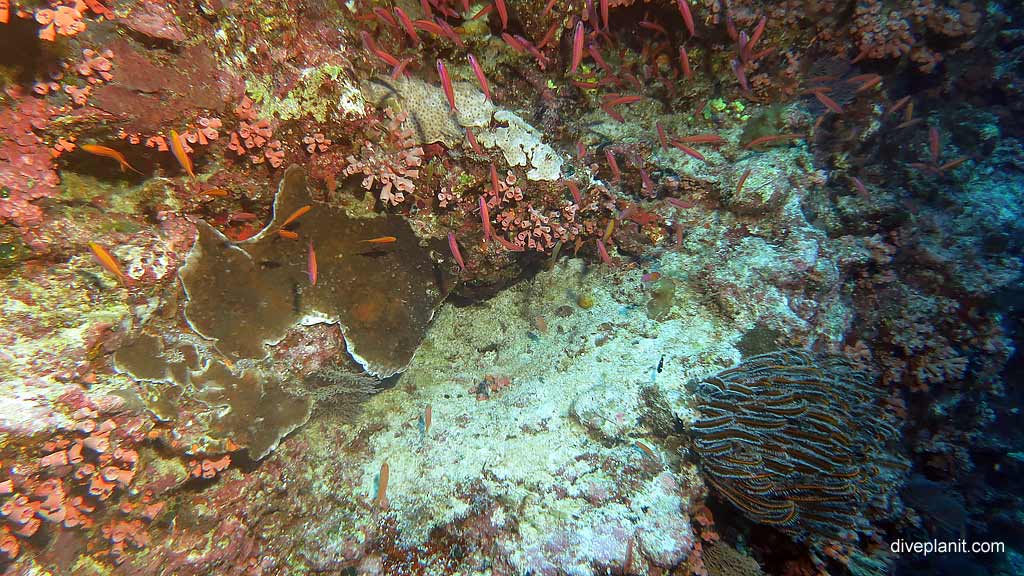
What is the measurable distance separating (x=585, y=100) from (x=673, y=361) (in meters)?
3.81

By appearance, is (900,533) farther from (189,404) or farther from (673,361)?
(189,404)

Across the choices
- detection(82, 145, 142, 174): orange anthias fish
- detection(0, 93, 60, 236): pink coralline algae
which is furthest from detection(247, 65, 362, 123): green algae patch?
detection(0, 93, 60, 236): pink coralline algae

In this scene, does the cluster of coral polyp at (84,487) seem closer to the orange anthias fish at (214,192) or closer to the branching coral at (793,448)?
the orange anthias fish at (214,192)

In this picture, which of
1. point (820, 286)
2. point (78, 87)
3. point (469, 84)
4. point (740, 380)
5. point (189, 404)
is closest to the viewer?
point (78, 87)

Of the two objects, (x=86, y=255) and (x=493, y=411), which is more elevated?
(x=86, y=255)

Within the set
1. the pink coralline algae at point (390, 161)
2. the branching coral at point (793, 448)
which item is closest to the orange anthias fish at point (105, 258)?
the pink coralline algae at point (390, 161)

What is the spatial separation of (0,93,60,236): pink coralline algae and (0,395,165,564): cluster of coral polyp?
1.46 metres

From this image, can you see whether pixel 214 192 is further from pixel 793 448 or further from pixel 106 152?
pixel 793 448

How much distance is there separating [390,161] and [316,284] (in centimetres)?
147

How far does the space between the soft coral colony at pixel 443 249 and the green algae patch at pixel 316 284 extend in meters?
0.03

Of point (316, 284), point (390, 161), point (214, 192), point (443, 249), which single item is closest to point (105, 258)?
point (214, 192)

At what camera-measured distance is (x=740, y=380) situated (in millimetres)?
4074

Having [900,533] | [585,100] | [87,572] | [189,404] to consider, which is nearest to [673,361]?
[900,533]

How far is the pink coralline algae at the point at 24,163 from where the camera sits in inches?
99.9
